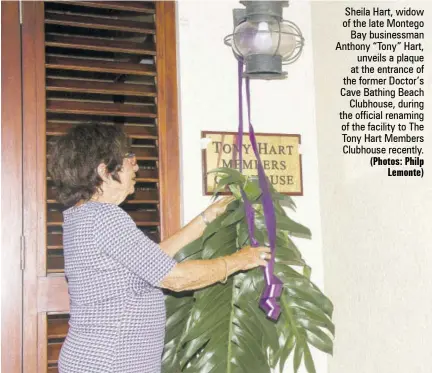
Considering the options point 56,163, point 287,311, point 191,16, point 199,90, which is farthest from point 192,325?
point 191,16

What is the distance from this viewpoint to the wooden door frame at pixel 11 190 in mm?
2162

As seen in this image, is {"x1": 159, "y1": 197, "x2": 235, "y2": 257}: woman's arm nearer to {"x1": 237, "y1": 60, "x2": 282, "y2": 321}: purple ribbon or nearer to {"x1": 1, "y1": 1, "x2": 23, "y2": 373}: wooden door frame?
{"x1": 237, "y1": 60, "x2": 282, "y2": 321}: purple ribbon

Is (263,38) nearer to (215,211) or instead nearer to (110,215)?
(215,211)

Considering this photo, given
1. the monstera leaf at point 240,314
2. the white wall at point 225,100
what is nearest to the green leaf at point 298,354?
the monstera leaf at point 240,314

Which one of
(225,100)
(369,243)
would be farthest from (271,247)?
(225,100)

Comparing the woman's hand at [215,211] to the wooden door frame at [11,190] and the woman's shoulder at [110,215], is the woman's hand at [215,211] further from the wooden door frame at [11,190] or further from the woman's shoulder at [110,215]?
the wooden door frame at [11,190]

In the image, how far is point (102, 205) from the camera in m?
1.81

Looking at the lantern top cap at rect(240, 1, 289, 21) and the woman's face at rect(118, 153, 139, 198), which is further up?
the lantern top cap at rect(240, 1, 289, 21)

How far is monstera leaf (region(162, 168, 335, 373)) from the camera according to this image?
6.48 feet

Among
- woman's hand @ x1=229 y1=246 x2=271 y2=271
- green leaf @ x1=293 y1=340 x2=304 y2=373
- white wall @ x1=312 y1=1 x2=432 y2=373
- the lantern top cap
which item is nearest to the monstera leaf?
green leaf @ x1=293 y1=340 x2=304 y2=373

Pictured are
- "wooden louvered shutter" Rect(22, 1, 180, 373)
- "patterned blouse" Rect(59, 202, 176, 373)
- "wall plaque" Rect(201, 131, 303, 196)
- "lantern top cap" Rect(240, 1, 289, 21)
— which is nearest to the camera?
"patterned blouse" Rect(59, 202, 176, 373)

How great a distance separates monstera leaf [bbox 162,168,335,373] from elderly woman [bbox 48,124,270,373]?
0.48 feet

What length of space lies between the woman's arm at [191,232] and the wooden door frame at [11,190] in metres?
0.49

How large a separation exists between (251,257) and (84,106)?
839 millimetres
